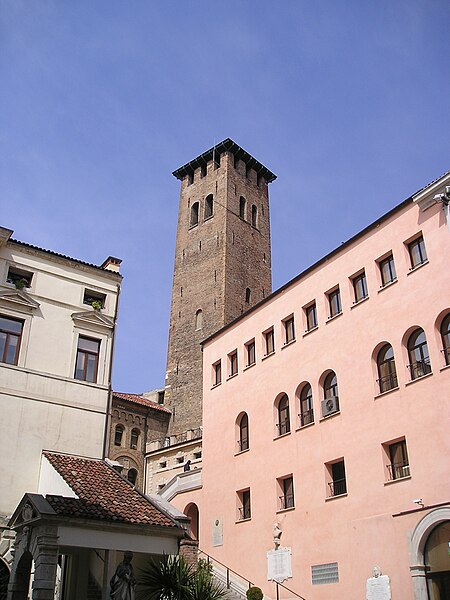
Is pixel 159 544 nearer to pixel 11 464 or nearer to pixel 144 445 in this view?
pixel 11 464

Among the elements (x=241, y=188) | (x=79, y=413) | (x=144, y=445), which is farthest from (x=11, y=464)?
(x=241, y=188)

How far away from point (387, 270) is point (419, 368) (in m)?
3.88

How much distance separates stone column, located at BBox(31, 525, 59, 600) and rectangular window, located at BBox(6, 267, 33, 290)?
9086 millimetres

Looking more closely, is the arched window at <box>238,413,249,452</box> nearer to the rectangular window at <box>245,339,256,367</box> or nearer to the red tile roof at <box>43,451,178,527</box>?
the rectangular window at <box>245,339,256,367</box>

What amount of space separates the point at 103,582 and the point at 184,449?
73.5 feet

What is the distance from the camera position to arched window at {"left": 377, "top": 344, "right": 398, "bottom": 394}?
20344 millimetres

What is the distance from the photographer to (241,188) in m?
54.5

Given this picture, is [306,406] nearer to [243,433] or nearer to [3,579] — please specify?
[243,433]

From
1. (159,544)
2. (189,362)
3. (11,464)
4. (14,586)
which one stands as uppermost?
(189,362)

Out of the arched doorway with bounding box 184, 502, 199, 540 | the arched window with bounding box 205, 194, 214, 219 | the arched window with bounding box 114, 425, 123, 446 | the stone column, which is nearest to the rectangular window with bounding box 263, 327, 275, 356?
the arched doorway with bounding box 184, 502, 199, 540

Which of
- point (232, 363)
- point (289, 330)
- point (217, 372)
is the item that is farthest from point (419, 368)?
point (217, 372)

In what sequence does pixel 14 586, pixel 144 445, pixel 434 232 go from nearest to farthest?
pixel 14 586, pixel 434 232, pixel 144 445

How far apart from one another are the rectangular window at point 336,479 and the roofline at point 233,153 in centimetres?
3775

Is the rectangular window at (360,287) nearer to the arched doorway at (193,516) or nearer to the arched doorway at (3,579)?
the arched doorway at (193,516)
